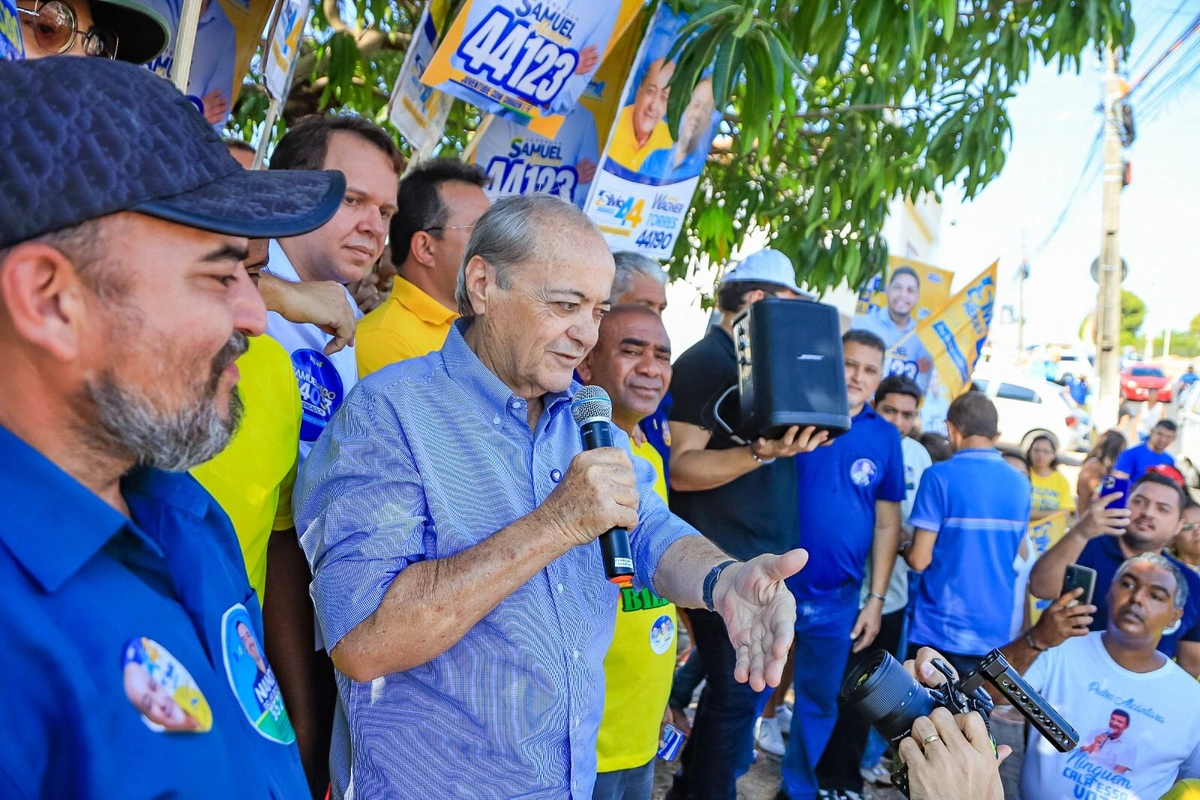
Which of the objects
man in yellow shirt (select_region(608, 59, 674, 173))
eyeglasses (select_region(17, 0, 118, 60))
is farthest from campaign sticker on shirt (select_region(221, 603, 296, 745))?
man in yellow shirt (select_region(608, 59, 674, 173))

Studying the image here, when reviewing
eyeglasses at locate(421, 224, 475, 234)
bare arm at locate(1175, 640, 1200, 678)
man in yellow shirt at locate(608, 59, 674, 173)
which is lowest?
bare arm at locate(1175, 640, 1200, 678)

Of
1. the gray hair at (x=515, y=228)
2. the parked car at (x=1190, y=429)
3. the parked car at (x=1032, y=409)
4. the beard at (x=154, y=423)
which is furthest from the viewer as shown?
the parked car at (x=1032, y=409)

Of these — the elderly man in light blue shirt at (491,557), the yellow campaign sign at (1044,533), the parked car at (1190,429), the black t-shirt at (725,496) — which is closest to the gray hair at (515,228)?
the elderly man in light blue shirt at (491,557)

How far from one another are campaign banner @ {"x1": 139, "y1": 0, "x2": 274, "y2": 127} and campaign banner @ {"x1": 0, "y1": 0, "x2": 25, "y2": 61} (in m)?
2.18

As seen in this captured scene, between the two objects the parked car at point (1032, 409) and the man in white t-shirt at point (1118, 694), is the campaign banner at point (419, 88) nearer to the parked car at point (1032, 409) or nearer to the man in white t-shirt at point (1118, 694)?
the man in white t-shirt at point (1118, 694)

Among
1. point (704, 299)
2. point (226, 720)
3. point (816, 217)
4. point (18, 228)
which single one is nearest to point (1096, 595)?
point (816, 217)

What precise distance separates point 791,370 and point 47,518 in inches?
86.6

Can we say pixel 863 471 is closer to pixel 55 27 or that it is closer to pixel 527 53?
pixel 527 53

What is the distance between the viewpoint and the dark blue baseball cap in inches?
32.7

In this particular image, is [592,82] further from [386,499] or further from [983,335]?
[983,335]

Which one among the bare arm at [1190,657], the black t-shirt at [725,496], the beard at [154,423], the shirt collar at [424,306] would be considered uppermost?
the beard at [154,423]

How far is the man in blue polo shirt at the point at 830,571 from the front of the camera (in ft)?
12.6

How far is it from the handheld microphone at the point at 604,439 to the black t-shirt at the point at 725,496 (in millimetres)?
1584

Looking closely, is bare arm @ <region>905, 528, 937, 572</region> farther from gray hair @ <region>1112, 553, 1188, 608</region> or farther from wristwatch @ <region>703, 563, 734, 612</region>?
wristwatch @ <region>703, 563, 734, 612</region>
